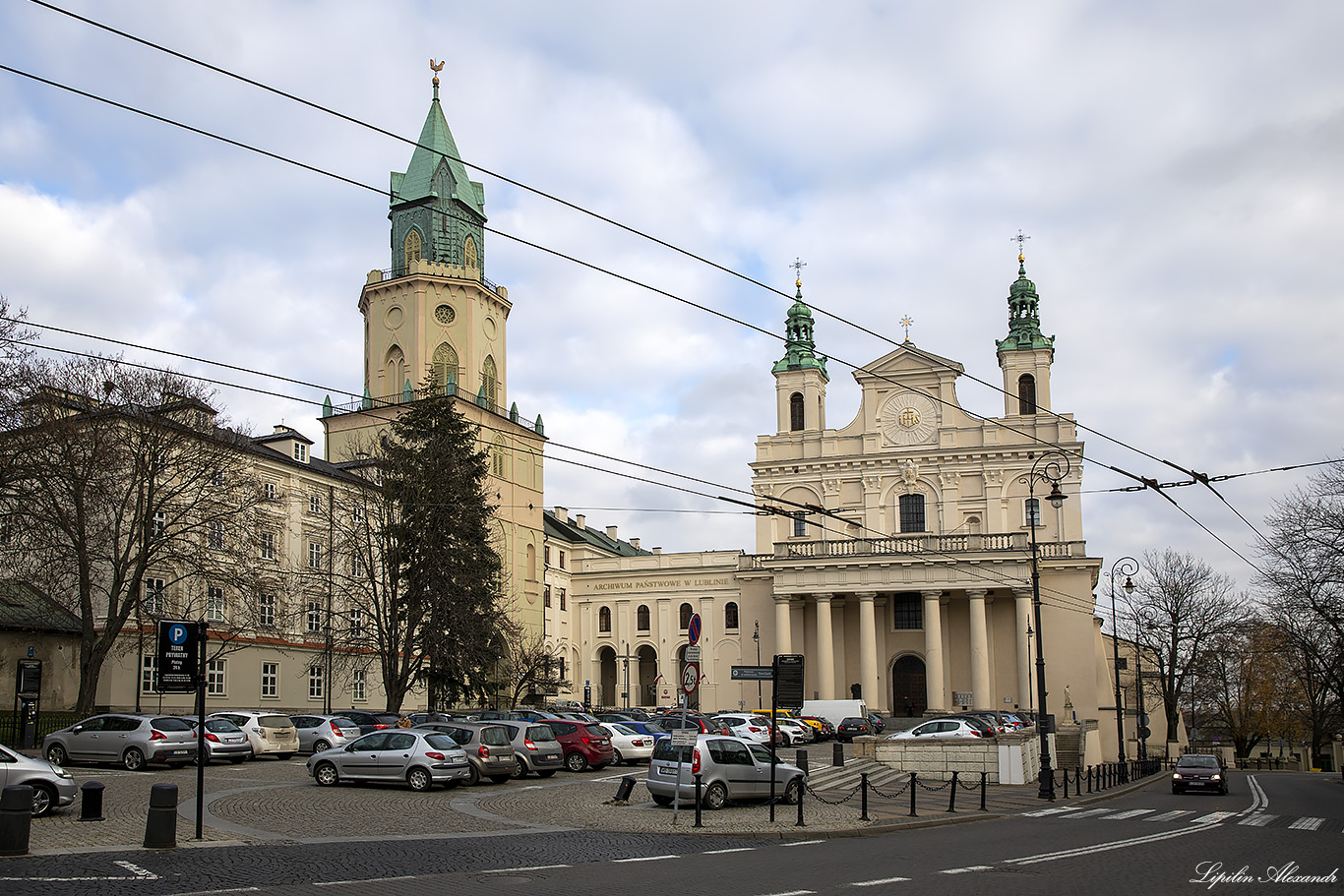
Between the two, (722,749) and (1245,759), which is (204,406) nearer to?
(722,749)

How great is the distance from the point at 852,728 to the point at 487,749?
2624 centimetres

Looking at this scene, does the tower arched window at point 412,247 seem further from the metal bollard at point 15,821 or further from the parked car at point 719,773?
the metal bollard at point 15,821

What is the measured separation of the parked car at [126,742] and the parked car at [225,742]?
1743 millimetres

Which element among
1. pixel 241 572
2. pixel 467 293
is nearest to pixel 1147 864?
pixel 241 572

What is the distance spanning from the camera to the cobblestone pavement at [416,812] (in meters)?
17.1

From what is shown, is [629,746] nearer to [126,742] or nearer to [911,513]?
[126,742]

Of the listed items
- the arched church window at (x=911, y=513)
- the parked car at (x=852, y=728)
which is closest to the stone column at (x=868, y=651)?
the arched church window at (x=911, y=513)

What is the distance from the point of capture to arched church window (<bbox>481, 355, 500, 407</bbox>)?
2908 inches

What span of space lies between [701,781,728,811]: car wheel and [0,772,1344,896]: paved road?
3.31m

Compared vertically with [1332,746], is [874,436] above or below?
above

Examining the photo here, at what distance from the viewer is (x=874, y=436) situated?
73.1 m

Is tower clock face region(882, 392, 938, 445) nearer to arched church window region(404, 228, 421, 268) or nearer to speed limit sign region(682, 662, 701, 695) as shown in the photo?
arched church window region(404, 228, 421, 268)

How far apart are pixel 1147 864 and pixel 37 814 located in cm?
1616

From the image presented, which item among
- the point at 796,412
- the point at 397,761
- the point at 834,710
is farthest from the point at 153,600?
the point at 796,412
